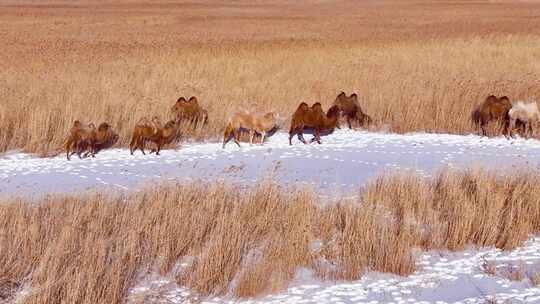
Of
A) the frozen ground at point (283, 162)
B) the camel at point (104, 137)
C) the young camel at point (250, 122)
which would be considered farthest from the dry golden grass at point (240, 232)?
the young camel at point (250, 122)

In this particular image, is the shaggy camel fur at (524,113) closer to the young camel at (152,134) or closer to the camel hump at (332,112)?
the camel hump at (332,112)

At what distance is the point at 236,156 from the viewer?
1155cm

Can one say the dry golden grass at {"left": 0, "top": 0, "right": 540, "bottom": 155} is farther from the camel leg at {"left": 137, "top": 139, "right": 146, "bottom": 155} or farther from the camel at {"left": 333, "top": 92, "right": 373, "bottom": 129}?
the camel leg at {"left": 137, "top": 139, "right": 146, "bottom": 155}

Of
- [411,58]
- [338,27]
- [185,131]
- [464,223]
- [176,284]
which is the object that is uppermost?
[338,27]

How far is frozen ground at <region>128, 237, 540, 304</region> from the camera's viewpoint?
6242 millimetres

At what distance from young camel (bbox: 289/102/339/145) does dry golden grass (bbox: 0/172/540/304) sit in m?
3.42

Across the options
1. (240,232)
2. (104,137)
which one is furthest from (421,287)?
(104,137)

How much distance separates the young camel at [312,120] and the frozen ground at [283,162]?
0.89 feet

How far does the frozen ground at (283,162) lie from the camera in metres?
9.88

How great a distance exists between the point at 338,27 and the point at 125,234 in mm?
37298

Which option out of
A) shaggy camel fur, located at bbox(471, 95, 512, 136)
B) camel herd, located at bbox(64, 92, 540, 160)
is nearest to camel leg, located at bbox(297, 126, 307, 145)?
camel herd, located at bbox(64, 92, 540, 160)

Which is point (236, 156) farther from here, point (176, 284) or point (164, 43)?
point (164, 43)

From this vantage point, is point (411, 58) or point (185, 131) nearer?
point (185, 131)

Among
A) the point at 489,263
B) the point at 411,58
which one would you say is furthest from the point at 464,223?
the point at 411,58
